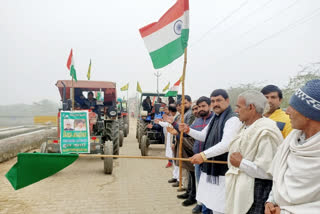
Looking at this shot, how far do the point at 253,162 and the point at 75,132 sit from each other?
13.8 feet

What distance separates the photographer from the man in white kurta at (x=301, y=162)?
49.5 inches

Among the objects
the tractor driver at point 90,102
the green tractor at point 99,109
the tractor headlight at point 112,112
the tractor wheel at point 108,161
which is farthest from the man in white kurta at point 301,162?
A: the tractor driver at point 90,102

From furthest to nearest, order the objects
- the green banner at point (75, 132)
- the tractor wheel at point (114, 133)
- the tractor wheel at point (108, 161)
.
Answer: the tractor wheel at point (114, 133), the tractor wheel at point (108, 161), the green banner at point (75, 132)

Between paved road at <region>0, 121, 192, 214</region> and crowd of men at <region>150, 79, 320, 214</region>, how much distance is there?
1.29m

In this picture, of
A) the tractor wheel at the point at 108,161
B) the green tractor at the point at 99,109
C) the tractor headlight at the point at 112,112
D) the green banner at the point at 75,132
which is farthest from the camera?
the tractor headlight at the point at 112,112

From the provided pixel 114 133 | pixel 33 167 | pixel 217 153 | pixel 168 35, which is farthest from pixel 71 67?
pixel 217 153

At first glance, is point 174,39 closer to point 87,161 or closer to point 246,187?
point 246,187

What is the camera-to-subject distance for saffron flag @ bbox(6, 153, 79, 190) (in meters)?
2.59

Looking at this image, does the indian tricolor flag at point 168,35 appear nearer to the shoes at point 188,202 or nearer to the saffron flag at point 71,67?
the shoes at point 188,202

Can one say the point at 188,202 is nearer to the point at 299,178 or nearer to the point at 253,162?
the point at 253,162

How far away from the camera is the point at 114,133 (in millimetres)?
6605

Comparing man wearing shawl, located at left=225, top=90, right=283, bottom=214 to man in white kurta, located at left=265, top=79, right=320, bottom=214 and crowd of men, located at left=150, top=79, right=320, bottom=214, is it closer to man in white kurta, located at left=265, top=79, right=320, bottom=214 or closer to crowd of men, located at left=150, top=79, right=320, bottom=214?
crowd of men, located at left=150, top=79, right=320, bottom=214

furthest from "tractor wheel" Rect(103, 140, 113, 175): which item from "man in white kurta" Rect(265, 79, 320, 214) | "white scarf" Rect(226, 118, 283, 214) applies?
"man in white kurta" Rect(265, 79, 320, 214)

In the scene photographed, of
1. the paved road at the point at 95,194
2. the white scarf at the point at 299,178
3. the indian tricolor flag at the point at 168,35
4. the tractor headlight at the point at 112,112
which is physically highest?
the indian tricolor flag at the point at 168,35
